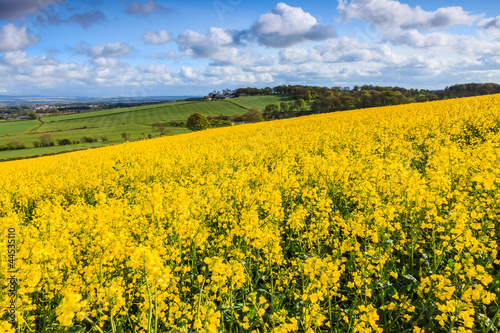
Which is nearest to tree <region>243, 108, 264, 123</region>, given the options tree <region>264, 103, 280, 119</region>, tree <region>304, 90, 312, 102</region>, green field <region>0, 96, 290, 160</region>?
tree <region>264, 103, 280, 119</region>

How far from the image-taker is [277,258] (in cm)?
405

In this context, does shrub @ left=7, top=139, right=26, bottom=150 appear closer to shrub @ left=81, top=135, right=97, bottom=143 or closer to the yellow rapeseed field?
shrub @ left=81, top=135, right=97, bottom=143

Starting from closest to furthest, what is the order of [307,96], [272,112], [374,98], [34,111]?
[374,98] → [272,112] → [307,96] → [34,111]

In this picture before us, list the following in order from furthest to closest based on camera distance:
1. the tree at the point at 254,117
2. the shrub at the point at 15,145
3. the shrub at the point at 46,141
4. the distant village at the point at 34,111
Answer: the distant village at the point at 34,111, the tree at the point at 254,117, the shrub at the point at 46,141, the shrub at the point at 15,145

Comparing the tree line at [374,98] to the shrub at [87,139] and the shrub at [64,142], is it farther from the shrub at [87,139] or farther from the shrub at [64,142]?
the shrub at [64,142]

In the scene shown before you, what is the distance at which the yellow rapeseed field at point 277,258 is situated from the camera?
290 centimetres

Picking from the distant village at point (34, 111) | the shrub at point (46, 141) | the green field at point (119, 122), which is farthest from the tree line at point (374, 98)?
the distant village at point (34, 111)

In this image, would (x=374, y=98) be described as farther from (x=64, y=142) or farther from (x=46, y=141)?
(x=46, y=141)

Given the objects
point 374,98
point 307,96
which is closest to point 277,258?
point 374,98

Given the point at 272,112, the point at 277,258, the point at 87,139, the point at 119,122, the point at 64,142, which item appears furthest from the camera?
the point at 119,122

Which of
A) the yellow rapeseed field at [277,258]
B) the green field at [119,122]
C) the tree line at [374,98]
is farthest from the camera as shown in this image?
the green field at [119,122]

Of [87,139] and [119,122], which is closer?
[87,139]

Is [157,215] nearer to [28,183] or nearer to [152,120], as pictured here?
[28,183]

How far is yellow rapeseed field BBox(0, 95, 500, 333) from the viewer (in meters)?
2.90
